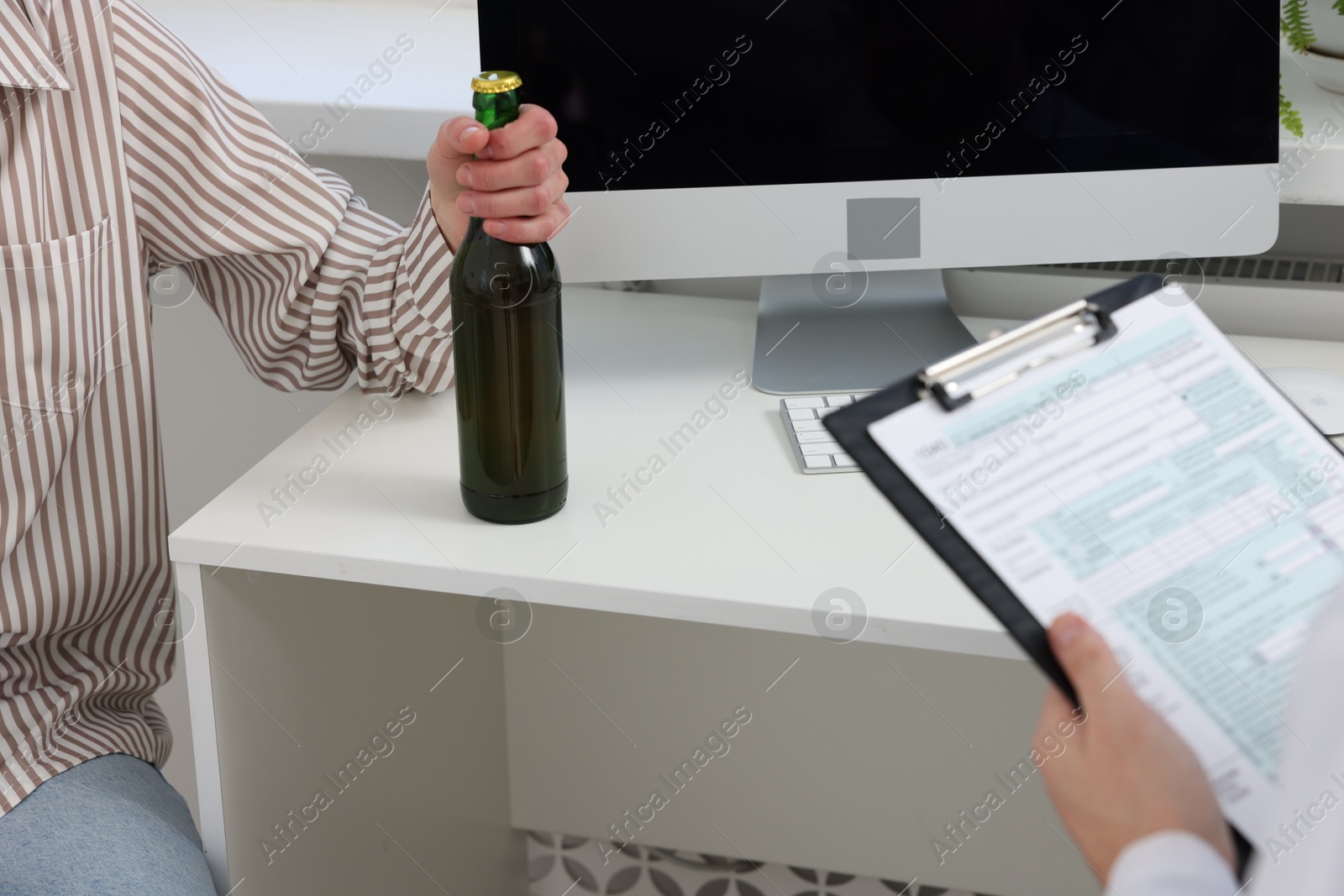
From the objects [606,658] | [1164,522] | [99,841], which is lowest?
[606,658]

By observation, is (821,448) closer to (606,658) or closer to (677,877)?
(606,658)

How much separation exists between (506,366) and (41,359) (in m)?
0.39

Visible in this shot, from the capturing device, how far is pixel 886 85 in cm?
95

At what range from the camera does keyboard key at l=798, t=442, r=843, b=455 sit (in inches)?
36.0

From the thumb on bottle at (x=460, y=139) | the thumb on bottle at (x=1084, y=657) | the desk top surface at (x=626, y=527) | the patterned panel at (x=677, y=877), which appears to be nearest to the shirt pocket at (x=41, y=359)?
the desk top surface at (x=626, y=527)

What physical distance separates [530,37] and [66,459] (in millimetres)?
488

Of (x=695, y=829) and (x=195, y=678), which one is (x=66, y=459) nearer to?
→ (x=195, y=678)

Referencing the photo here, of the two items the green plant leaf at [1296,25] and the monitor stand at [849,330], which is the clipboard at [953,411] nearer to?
the monitor stand at [849,330]

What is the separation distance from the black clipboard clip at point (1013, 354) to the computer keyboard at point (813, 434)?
247 mm

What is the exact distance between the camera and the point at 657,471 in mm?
904

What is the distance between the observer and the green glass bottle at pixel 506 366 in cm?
78

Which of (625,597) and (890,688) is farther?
(890,688)

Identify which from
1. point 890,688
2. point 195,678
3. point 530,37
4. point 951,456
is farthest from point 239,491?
point 890,688

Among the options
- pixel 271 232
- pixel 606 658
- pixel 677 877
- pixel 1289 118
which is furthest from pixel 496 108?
pixel 677 877
